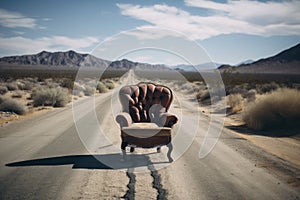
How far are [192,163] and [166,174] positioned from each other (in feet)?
3.37

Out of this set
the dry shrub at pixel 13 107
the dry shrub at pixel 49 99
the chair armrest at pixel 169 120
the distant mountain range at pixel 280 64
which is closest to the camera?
the chair armrest at pixel 169 120

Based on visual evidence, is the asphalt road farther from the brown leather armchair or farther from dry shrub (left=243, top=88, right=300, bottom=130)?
dry shrub (left=243, top=88, right=300, bottom=130)

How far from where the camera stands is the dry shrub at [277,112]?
11641 mm

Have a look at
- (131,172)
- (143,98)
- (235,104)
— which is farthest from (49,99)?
(131,172)

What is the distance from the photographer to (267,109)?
1209 cm

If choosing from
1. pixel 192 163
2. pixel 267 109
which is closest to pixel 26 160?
pixel 192 163

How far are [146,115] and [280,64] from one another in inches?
5030

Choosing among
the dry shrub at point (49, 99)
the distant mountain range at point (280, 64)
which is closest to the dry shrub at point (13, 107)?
the dry shrub at point (49, 99)

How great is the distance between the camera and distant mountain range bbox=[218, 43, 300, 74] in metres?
114

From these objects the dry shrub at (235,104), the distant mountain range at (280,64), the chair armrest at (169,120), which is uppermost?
the distant mountain range at (280,64)

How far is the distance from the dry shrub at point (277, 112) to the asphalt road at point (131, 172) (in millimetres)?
3376

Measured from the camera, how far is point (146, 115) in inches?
335

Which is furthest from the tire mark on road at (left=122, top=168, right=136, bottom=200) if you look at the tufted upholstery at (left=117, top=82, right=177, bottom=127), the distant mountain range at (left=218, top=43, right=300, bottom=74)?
the distant mountain range at (left=218, top=43, right=300, bottom=74)

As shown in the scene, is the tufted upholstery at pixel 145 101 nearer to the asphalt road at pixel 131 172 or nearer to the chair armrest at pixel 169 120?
the chair armrest at pixel 169 120
